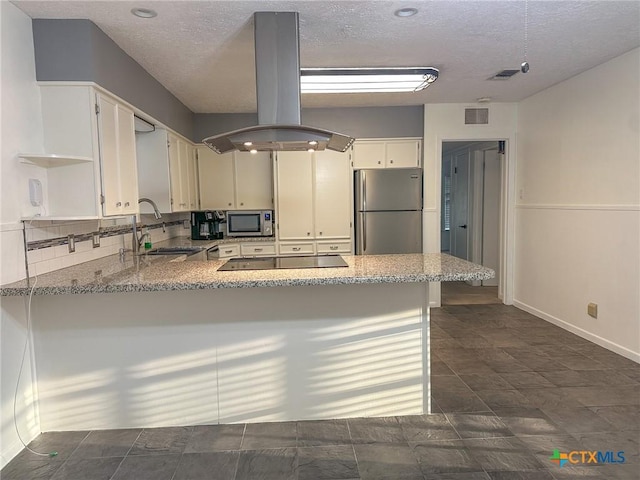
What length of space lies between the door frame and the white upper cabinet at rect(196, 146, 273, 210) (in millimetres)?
2102

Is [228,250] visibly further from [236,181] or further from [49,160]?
[49,160]

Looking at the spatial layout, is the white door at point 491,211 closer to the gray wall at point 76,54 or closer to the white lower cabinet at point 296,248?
the white lower cabinet at point 296,248

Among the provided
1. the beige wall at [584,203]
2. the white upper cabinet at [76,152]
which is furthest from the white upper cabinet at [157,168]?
the beige wall at [584,203]

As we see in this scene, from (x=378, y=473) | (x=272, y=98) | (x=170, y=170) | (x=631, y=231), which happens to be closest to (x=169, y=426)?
(x=378, y=473)

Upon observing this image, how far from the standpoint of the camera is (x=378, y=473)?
2037 millimetres

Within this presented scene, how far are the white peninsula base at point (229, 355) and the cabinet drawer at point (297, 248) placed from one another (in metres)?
2.55

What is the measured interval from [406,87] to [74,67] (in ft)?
7.77

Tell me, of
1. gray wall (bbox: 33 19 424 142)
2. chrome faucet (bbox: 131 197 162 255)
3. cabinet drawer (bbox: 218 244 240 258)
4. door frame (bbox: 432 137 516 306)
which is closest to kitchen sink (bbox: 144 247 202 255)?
chrome faucet (bbox: 131 197 162 255)

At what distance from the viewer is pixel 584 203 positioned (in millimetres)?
3805

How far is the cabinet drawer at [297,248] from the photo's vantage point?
5.01 metres

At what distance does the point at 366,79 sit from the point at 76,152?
2.09 meters

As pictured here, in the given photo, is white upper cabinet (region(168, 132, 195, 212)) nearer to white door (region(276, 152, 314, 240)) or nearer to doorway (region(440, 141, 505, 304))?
white door (region(276, 152, 314, 240))

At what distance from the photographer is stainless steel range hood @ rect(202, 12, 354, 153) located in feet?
8.10

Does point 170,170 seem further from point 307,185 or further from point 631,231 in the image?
point 631,231
